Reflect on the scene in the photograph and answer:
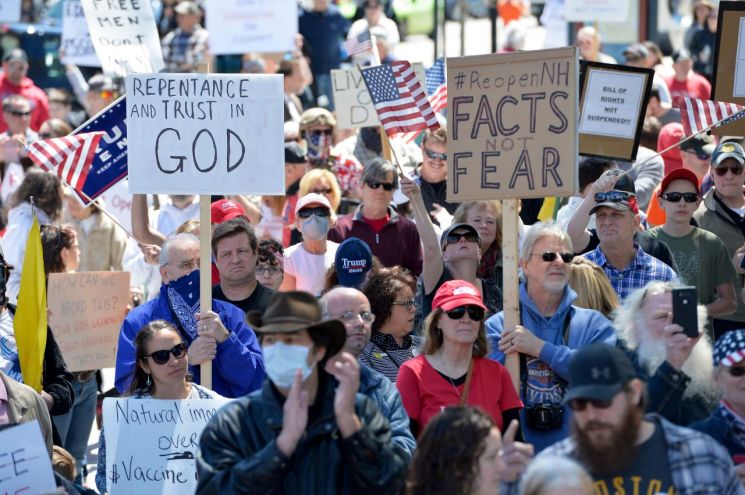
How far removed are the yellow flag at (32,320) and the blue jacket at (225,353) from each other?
0.45 metres

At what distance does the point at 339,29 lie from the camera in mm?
17438

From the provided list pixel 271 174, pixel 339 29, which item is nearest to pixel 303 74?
pixel 339 29

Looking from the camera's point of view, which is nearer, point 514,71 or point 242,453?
point 242,453

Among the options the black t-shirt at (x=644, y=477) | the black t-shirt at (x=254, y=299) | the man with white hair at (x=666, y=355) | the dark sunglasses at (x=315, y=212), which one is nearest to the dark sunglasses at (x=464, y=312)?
the man with white hair at (x=666, y=355)

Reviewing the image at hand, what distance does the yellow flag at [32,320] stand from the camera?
6.92 meters

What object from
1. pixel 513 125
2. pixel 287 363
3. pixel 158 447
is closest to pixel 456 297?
pixel 513 125

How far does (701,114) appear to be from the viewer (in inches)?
312

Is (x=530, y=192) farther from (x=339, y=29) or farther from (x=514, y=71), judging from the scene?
(x=339, y=29)

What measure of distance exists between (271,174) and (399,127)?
5.62ft

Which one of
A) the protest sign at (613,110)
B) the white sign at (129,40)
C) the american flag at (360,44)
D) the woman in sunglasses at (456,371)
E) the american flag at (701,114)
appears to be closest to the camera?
the woman in sunglasses at (456,371)

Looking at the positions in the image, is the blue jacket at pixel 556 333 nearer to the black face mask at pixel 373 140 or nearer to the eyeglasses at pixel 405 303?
the eyeglasses at pixel 405 303

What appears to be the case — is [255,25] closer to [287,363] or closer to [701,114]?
[701,114]

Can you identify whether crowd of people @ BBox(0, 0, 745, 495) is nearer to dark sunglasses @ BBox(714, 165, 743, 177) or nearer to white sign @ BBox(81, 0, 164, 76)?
dark sunglasses @ BBox(714, 165, 743, 177)

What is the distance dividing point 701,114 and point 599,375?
12.1 feet
